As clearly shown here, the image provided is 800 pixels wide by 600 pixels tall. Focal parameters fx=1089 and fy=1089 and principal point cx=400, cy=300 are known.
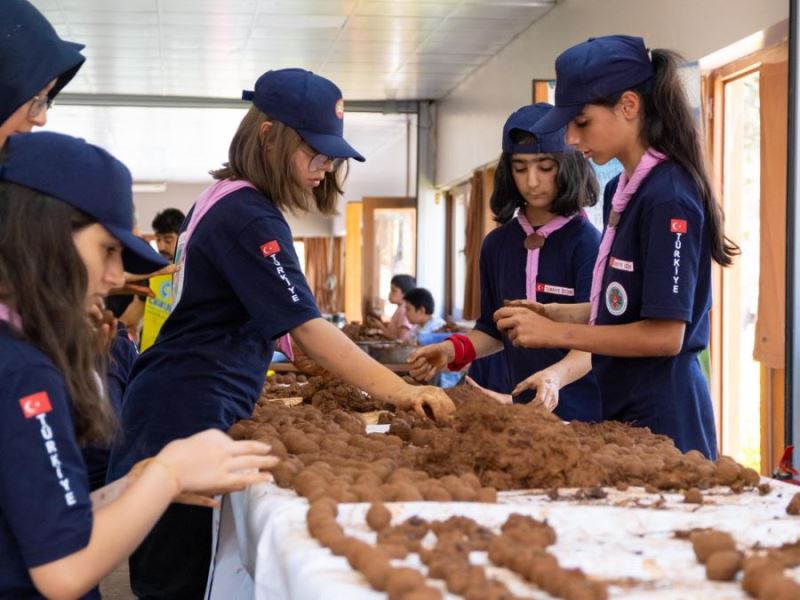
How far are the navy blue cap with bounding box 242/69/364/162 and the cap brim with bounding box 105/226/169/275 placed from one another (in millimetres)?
777

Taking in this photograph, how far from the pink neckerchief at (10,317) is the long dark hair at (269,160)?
942 mm

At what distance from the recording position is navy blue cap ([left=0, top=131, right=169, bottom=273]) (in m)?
1.41

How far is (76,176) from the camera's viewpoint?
1.43 metres

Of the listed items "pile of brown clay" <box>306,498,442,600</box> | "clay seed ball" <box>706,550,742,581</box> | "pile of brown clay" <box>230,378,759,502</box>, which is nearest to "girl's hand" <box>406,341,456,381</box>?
"pile of brown clay" <box>230,378,759,502</box>

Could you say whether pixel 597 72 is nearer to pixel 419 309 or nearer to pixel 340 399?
pixel 340 399

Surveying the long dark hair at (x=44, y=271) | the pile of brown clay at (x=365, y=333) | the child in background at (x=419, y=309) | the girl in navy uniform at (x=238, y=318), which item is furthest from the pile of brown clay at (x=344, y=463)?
the child in background at (x=419, y=309)

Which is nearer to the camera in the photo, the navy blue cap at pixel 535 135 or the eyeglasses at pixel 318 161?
the eyeglasses at pixel 318 161

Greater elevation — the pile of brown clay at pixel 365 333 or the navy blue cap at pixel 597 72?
the navy blue cap at pixel 597 72

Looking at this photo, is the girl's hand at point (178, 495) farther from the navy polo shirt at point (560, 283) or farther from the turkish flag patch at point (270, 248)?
the navy polo shirt at point (560, 283)

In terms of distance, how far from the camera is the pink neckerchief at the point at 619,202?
7.48ft

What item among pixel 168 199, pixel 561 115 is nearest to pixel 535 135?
pixel 561 115

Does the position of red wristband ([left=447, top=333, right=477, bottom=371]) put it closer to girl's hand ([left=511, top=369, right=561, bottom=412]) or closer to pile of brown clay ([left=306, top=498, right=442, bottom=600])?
girl's hand ([left=511, top=369, right=561, bottom=412])

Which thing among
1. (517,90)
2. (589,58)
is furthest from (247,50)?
(589,58)

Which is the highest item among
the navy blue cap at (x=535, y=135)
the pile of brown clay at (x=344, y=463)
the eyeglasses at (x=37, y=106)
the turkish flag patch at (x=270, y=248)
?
the navy blue cap at (x=535, y=135)
